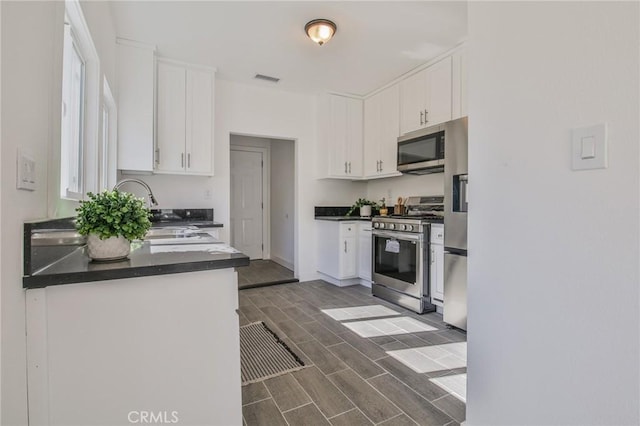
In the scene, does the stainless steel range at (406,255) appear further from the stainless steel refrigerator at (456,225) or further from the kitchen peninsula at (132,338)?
the kitchen peninsula at (132,338)

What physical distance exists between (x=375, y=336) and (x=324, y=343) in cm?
42

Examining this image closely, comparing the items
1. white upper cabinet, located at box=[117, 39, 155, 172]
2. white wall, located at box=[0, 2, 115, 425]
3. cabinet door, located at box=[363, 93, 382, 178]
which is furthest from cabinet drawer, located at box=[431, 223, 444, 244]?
white upper cabinet, located at box=[117, 39, 155, 172]

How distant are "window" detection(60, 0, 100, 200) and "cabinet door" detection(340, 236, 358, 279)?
2636mm

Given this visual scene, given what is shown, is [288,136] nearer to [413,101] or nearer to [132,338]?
[413,101]

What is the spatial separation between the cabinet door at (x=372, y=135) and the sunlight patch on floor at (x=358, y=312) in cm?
181

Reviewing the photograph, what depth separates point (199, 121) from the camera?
3.37 metres

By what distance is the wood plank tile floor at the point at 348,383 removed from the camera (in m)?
1.49

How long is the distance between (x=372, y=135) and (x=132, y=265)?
11.8 ft

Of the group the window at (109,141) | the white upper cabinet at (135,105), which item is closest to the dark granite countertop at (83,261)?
the window at (109,141)

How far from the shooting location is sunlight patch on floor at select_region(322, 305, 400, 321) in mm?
2848

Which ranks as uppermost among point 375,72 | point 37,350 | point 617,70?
point 375,72

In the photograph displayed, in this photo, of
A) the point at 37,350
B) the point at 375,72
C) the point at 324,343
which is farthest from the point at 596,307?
the point at 375,72

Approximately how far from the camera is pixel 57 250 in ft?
3.59

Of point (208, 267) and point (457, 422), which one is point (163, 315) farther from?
point (457, 422)
